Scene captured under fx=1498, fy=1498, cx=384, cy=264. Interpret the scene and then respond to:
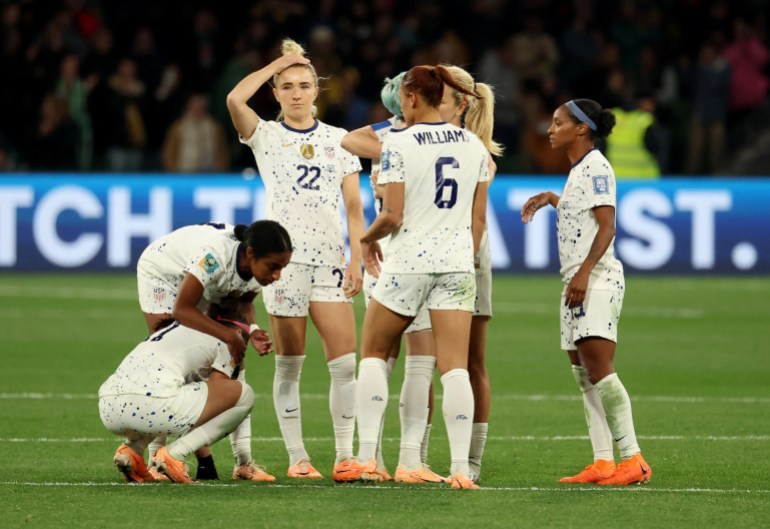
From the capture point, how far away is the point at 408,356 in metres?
7.79

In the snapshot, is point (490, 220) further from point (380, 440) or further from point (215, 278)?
point (215, 278)

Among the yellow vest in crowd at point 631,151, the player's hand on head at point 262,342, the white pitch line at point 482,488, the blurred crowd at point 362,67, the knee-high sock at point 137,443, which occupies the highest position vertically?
the blurred crowd at point 362,67

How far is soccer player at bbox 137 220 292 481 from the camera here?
7215 millimetres

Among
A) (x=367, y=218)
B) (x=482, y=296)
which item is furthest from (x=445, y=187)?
(x=367, y=218)

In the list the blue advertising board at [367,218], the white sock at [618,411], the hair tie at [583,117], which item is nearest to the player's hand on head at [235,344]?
the white sock at [618,411]

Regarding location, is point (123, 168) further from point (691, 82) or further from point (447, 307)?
point (447, 307)

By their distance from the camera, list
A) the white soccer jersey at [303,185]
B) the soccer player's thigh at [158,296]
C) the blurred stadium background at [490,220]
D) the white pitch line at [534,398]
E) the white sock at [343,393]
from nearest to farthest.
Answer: the blurred stadium background at [490,220]
the soccer player's thigh at [158,296]
the white sock at [343,393]
the white soccer jersey at [303,185]
the white pitch line at [534,398]

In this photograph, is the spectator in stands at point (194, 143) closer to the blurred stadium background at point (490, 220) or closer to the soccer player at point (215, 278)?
the blurred stadium background at point (490, 220)

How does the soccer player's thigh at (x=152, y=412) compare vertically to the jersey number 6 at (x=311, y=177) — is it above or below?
below

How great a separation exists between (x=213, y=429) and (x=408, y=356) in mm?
1117

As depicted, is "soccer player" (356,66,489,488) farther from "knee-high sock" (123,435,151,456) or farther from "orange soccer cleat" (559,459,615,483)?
"knee-high sock" (123,435,151,456)

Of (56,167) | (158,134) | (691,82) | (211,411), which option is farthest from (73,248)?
(211,411)

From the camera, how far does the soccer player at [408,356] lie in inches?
299

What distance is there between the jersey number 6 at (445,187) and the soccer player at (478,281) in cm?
63
